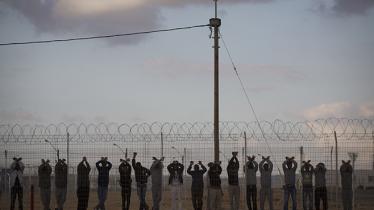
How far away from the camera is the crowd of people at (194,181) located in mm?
17578

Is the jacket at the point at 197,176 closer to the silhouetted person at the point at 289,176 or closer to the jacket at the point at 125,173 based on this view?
the jacket at the point at 125,173

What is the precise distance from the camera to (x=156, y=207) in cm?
1772

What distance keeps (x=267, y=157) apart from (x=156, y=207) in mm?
3380

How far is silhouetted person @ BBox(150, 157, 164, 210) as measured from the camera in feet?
58.1

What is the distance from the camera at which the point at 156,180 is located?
1783 cm

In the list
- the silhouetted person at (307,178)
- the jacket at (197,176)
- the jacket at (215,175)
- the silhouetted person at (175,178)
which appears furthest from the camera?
the silhouetted person at (307,178)

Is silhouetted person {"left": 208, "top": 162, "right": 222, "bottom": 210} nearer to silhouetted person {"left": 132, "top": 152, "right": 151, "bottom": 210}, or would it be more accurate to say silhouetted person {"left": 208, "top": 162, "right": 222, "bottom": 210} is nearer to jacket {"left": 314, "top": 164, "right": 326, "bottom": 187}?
silhouetted person {"left": 132, "top": 152, "right": 151, "bottom": 210}

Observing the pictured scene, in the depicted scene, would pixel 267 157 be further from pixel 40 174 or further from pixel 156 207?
pixel 40 174

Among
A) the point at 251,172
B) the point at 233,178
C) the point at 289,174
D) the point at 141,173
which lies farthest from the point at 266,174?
the point at 141,173

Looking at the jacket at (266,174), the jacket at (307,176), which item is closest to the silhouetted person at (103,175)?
the jacket at (266,174)

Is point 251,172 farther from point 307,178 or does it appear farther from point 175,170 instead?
point 175,170

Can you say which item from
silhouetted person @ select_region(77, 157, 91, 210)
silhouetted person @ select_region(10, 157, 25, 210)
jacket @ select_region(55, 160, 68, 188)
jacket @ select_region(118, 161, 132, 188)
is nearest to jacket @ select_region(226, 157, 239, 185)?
jacket @ select_region(118, 161, 132, 188)

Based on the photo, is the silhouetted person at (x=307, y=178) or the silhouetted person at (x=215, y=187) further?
the silhouetted person at (x=307, y=178)

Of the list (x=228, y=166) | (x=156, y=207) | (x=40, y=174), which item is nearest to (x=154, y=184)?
(x=156, y=207)
